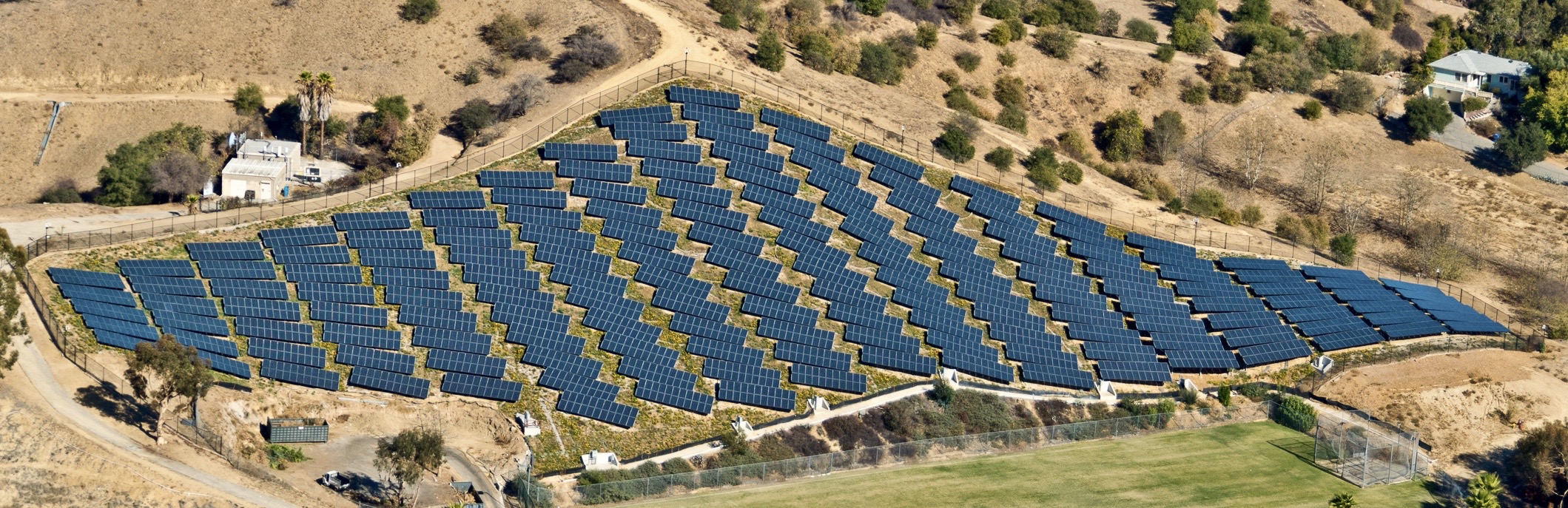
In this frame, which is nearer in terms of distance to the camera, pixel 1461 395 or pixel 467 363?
pixel 467 363

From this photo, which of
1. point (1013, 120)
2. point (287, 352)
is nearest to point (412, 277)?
point (287, 352)

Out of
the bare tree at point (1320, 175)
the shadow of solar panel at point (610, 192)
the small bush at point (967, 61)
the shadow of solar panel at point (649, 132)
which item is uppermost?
the small bush at point (967, 61)

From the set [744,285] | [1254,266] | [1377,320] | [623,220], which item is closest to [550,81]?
[623,220]

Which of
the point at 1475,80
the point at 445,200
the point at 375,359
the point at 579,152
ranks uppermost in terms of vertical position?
the point at 1475,80

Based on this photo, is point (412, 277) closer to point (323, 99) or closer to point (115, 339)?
point (115, 339)

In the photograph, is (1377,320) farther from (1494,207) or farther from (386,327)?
(386,327)

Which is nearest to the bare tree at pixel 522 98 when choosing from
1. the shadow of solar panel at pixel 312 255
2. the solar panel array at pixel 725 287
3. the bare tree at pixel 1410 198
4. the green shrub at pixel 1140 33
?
the solar panel array at pixel 725 287

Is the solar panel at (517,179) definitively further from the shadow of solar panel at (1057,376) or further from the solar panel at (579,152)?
the shadow of solar panel at (1057,376)
